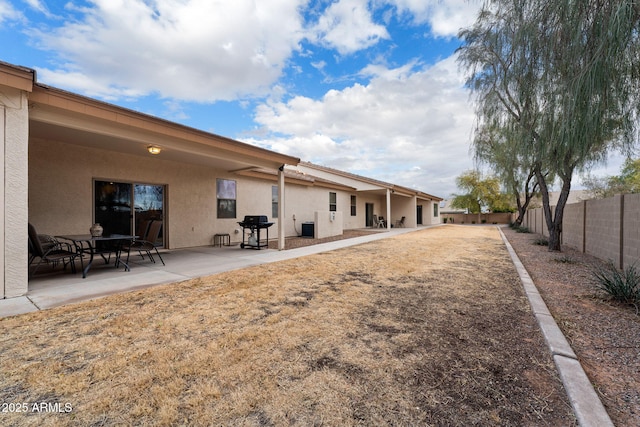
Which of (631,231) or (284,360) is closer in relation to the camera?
(284,360)

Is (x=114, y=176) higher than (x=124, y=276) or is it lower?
higher

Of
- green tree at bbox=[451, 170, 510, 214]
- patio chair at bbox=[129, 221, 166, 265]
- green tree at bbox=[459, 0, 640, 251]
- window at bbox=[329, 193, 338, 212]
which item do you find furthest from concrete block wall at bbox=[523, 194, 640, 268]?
green tree at bbox=[451, 170, 510, 214]

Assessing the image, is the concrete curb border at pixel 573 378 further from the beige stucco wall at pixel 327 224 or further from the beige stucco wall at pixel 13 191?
the beige stucco wall at pixel 327 224

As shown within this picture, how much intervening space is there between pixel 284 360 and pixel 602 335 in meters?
3.55

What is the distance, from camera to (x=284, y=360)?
2.52 meters

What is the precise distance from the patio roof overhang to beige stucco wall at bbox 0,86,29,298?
316 millimetres

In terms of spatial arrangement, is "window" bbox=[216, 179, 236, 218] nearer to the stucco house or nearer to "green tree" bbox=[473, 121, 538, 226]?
the stucco house

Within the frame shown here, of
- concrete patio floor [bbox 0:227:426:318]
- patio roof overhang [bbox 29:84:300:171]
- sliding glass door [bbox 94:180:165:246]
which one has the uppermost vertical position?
patio roof overhang [bbox 29:84:300:171]

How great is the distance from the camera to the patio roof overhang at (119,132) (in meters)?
4.71

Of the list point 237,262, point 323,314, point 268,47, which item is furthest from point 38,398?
point 268,47

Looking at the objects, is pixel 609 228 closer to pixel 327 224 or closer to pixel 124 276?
pixel 327 224

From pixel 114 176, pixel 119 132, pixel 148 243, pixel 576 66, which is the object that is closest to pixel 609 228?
pixel 576 66

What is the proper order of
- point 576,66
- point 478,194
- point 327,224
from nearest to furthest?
point 576,66 < point 327,224 < point 478,194

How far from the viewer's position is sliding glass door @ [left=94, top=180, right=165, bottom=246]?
25.4 ft
